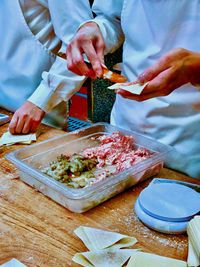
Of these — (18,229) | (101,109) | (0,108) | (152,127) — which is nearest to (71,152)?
(152,127)

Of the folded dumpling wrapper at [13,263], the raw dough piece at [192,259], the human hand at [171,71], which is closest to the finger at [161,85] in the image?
the human hand at [171,71]

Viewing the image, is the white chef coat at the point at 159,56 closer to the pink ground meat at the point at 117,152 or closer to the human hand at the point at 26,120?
the pink ground meat at the point at 117,152

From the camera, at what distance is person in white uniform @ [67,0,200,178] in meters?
1.24

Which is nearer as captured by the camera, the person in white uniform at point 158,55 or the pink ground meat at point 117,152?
the pink ground meat at point 117,152

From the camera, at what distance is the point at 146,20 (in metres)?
1.32

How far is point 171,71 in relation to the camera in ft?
3.23

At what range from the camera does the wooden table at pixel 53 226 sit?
833 millimetres

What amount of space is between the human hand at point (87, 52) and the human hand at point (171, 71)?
0.84 feet

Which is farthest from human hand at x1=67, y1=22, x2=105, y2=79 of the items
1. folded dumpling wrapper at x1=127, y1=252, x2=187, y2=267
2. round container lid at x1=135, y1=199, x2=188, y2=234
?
folded dumpling wrapper at x1=127, y1=252, x2=187, y2=267

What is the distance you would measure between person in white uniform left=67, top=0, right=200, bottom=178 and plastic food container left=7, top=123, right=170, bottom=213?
115 mm

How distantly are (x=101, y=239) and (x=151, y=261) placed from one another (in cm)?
12

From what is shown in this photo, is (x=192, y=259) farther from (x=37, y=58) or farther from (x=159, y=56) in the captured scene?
(x=37, y=58)

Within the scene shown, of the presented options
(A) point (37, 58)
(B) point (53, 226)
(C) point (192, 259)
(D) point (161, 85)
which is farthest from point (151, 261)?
(A) point (37, 58)

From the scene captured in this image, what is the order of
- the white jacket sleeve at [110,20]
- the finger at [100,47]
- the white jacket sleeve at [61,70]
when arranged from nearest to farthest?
the finger at [100,47] < the white jacket sleeve at [110,20] < the white jacket sleeve at [61,70]
